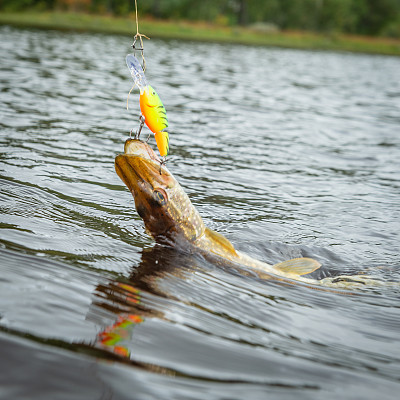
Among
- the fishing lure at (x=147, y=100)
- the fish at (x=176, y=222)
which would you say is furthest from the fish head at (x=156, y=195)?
the fishing lure at (x=147, y=100)

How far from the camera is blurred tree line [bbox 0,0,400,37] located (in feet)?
239

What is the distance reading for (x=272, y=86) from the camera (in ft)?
74.3

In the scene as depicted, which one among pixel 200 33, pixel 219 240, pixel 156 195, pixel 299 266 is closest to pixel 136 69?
pixel 156 195

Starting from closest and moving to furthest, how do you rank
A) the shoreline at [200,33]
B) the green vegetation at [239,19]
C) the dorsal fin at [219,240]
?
the dorsal fin at [219,240] < the shoreline at [200,33] < the green vegetation at [239,19]

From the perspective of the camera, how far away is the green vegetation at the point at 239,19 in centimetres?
5603

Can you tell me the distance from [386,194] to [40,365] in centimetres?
712

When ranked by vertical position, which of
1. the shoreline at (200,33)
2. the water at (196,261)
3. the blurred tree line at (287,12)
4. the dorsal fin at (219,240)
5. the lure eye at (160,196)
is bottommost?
the water at (196,261)

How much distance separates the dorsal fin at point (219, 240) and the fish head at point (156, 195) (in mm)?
77

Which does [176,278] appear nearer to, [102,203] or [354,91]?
[102,203]

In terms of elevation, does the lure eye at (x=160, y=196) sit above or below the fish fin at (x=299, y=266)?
above

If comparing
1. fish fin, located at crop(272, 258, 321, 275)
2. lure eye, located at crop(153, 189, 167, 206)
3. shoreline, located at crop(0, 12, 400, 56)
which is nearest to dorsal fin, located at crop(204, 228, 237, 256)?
fish fin, located at crop(272, 258, 321, 275)

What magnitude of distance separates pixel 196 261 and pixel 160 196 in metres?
0.79

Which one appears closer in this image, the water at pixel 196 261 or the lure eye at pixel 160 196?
the water at pixel 196 261

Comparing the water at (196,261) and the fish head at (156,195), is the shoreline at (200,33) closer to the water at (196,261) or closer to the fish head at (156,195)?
the water at (196,261)
